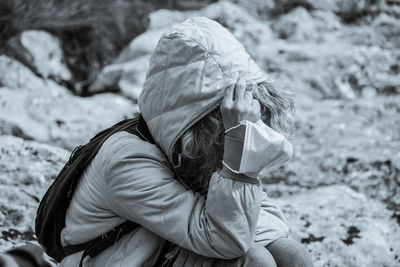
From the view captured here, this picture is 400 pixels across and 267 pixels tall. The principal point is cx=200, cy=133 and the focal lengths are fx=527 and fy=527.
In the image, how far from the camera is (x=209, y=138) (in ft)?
5.48

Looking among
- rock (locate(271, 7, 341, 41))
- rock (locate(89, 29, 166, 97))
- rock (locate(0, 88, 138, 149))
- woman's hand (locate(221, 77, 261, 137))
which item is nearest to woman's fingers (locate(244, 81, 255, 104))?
woman's hand (locate(221, 77, 261, 137))

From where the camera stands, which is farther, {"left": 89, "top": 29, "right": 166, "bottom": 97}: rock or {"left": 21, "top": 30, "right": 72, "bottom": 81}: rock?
{"left": 21, "top": 30, "right": 72, "bottom": 81}: rock

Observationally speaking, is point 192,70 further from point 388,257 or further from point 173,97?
point 388,257

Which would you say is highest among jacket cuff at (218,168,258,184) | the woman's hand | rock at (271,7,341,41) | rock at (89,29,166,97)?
the woman's hand

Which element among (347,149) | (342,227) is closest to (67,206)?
(342,227)

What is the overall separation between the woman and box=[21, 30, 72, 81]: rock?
9.53 feet

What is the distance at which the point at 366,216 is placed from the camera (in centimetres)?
279

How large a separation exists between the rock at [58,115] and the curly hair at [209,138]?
5.69 ft

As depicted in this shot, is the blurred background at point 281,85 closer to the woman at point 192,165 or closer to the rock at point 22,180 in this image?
the rock at point 22,180

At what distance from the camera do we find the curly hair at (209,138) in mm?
1656

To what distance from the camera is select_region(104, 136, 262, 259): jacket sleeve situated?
5.05 ft

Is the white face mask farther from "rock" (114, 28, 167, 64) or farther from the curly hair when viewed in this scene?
"rock" (114, 28, 167, 64)

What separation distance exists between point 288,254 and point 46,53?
3410mm

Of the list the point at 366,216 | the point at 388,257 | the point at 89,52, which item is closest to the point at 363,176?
the point at 366,216
